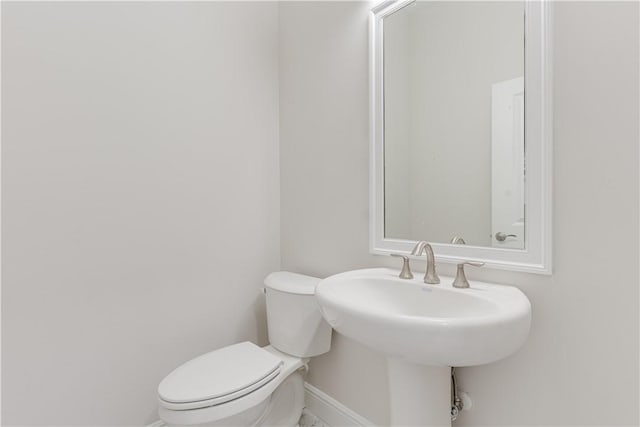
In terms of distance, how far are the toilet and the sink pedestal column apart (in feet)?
1.60

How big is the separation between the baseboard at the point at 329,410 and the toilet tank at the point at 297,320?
0.29m

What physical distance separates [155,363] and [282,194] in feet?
3.33

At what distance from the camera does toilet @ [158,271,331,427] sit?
1.05 m

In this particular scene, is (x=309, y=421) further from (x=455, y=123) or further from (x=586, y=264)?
(x=455, y=123)

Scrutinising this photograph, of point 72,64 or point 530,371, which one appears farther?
point 72,64

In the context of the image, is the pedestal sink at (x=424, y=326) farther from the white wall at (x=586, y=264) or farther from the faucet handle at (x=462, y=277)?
the white wall at (x=586, y=264)

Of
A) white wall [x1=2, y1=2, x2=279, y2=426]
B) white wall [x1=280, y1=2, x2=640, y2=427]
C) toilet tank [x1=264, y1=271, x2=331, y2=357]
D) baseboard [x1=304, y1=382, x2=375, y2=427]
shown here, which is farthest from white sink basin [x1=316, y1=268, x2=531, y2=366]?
white wall [x1=2, y1=2, x2=279, y2=426]

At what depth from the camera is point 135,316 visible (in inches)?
53.0

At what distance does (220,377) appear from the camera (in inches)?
45.4

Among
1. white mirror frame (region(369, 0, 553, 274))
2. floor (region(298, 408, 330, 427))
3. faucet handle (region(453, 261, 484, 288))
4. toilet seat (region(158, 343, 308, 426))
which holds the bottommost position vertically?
floor (region(298, 408, 330, 427))

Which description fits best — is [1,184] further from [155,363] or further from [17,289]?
[155,363]

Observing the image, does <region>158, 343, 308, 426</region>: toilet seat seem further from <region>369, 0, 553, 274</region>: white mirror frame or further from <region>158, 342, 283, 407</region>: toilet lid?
<region>369, 0, 553, 274</region>: white mirror frame

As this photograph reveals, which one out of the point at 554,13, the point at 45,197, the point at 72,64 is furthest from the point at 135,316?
the point at 554,13

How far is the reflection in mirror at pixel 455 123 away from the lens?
0.98 metres
